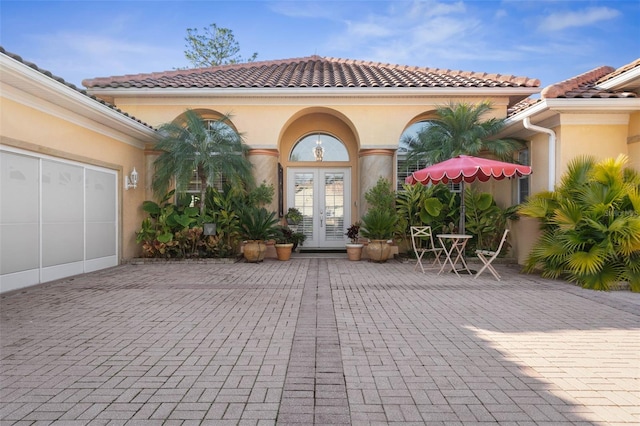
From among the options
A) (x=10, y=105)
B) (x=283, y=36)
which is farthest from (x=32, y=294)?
(x=283, y=36)

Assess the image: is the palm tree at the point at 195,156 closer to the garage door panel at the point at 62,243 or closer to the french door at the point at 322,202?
the garage door panel at the point at 62,243

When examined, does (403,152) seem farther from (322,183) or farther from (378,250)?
(378,250)

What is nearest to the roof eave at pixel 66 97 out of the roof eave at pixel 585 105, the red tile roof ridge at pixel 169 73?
the red tile roof ridge at pixel 169 73

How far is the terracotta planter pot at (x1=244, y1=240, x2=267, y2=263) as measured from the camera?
9492mm

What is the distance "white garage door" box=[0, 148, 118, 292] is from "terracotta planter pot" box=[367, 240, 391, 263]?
6.50 m

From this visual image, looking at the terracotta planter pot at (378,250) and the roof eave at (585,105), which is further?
the terracotta planter pot at (378,250)

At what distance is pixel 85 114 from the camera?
7512 millimetres

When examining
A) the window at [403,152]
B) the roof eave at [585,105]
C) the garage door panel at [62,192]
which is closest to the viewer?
the garage door panel at [62,192]

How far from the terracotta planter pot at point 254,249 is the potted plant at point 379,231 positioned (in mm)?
2697

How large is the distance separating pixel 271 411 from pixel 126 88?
10327mm

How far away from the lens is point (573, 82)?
816 cm

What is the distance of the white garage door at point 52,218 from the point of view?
5.98 meters

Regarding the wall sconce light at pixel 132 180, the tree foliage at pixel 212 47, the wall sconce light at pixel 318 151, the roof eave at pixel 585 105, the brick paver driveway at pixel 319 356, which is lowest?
the brick paver driveway at pixel 319 356

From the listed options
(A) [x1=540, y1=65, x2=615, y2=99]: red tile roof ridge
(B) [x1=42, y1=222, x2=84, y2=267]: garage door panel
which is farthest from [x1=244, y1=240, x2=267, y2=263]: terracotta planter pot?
(A) [x1=540, y1=65, x2=615, y2=99]: red tile roof ridge
